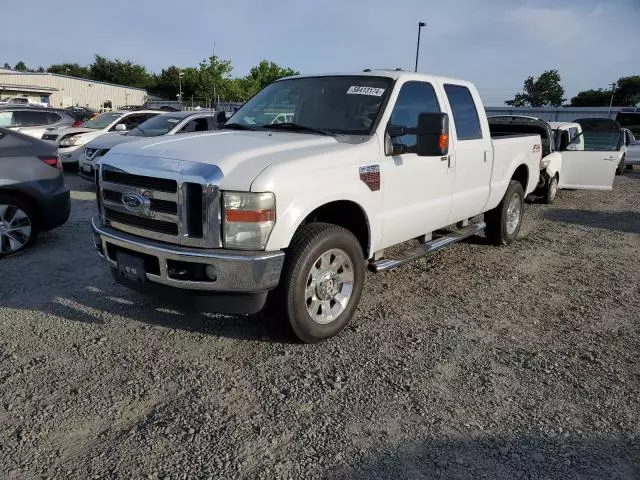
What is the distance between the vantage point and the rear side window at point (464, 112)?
5168mm

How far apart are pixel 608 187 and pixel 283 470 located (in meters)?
10.1

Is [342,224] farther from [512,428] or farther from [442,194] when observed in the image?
[512,428]

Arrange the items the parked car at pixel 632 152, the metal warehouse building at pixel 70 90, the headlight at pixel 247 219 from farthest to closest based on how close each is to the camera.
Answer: the metal warehouse building at pixel 70 90, the parked car at pixel 632 152, the headlight at pixel 247 219

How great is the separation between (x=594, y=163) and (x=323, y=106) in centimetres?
817

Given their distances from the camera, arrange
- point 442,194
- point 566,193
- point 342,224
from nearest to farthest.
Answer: point 342,224 → point 442,194 → point 566,193

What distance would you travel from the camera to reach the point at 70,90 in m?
63.3

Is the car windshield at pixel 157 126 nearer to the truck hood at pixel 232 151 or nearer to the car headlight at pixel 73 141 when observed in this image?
the car headlight at pixel 73 141

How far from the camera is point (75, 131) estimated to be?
1280 cm

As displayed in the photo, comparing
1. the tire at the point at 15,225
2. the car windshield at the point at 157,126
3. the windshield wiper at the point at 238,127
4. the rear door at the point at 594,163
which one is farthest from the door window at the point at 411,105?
the rear door at the point at 594,163

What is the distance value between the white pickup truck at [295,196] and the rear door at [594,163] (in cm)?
657

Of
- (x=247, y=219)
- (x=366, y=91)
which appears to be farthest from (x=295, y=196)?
(x=366, y=91)

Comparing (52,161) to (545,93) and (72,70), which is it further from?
(72,70)

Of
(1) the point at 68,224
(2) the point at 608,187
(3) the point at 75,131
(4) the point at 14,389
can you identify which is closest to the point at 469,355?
(4) the point at 14,389

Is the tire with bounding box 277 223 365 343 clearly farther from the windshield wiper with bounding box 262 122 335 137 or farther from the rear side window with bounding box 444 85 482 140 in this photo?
the rear side window with bounding box 444 85 482 140
